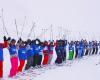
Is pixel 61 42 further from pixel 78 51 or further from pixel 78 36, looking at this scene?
pixel 78 36

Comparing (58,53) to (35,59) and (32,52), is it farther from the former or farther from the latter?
(32,52)

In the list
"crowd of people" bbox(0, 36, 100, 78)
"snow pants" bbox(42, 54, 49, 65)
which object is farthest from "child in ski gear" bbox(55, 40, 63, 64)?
"snow pants" bbox(42, 54, 49, 65)

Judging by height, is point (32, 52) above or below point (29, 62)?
above

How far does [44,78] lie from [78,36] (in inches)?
3391

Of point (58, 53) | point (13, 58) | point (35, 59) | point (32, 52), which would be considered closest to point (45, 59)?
point (35, 59)

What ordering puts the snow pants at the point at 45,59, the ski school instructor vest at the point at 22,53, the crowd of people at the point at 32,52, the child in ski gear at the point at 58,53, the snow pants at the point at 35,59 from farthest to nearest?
the child in ski gear at the point at 58,53
the snow pants at the point at 45,59
the snow pants at the point at 35,59
the ski school instructor vest at the point at 22,53
the crowd of people at the point at 32,52

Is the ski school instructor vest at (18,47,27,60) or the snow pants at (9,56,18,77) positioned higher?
the ski school instructor vest at (18,47,27,60)

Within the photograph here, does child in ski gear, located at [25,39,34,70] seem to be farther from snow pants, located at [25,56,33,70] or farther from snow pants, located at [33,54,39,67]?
snow pants, located at [33,54,39,67]

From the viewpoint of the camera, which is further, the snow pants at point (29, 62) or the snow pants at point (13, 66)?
the snow pants at point (29, 62)

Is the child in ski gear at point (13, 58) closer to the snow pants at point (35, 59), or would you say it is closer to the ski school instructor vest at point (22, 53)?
the ski school instructor vest at point (22, 53)

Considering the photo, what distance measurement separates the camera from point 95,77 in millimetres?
10938

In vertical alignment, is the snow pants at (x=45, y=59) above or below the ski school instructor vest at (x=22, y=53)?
below

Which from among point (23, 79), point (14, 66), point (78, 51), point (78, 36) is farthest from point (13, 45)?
point (78, 36)

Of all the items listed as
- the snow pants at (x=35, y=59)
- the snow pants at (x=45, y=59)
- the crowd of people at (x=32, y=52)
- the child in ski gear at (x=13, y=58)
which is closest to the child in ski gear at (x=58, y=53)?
the crowd of people at (x=32, y=52)
